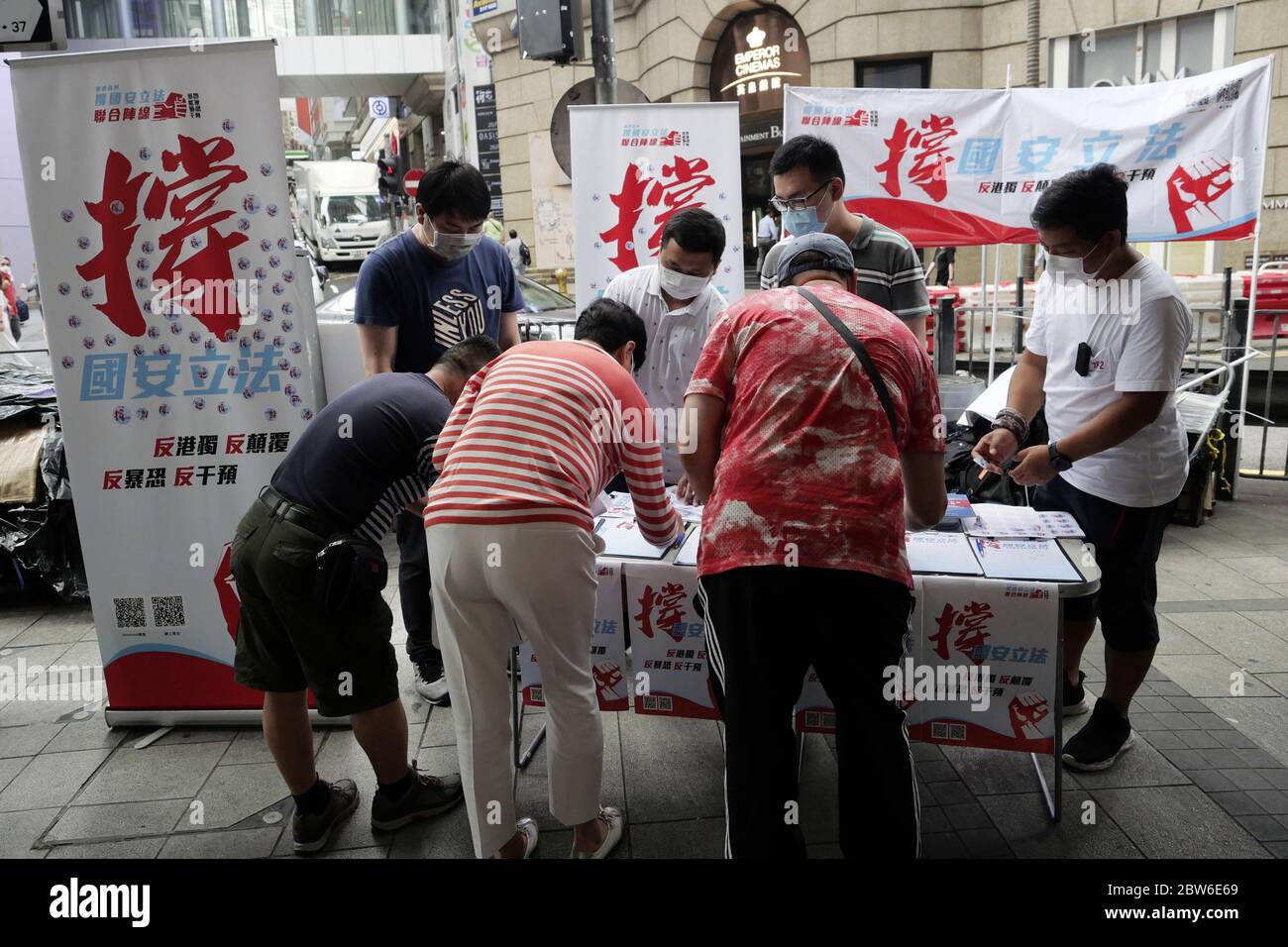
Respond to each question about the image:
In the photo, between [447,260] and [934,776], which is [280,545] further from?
[934,776]

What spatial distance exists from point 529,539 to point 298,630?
0.80m

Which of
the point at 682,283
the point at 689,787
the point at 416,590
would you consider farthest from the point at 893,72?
the point at 689,787

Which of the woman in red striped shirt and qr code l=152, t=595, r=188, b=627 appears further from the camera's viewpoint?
qr code l=152, t=595, r=188, b=627

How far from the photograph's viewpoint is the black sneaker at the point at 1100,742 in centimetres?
304

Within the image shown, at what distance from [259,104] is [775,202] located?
6.10 ft

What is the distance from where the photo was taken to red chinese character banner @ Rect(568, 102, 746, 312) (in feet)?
16.5

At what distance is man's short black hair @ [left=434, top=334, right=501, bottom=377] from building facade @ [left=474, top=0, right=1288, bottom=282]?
11.2 metres

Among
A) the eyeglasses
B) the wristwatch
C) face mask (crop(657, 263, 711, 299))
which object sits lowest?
the wristwatch

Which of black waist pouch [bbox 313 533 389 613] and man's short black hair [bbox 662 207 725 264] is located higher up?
man's short black hair [bbox 662 207 725 264]

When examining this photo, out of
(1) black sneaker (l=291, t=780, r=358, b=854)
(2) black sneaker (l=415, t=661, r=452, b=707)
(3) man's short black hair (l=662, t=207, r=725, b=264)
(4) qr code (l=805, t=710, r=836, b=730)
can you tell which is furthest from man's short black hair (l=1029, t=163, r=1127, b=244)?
(1) black sneaker (l=291, t=780, r=358, b=854)

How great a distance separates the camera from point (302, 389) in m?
3.25

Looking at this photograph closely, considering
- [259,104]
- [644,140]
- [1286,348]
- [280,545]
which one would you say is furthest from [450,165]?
[1286,348]

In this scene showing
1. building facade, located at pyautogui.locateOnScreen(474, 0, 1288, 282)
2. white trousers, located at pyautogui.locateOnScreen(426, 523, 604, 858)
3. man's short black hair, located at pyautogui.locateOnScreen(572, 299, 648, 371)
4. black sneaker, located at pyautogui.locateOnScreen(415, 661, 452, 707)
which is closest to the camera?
white trousers, located at pyautogui.locateOnScreen(426, 523, 604, 858)

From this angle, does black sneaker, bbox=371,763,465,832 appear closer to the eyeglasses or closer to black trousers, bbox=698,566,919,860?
black trousers, bbox=698,566,919,860
